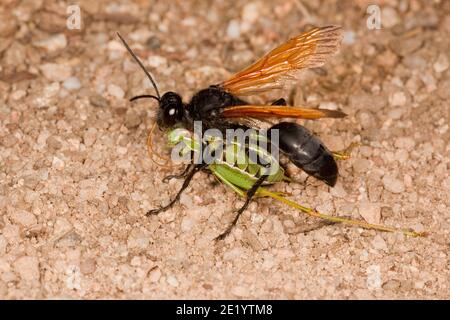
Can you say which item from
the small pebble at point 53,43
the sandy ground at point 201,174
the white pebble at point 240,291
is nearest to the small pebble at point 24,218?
the sandy ground at point 201,174

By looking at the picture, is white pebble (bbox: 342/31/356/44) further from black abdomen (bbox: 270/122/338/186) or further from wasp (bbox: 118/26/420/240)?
black abdomen (bbox: 270/122/338/186)

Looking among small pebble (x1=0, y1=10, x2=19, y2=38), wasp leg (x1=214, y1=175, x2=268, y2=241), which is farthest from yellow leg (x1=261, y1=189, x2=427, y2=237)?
small pebble (x1=0, y1=10, x2=19, y2=38)

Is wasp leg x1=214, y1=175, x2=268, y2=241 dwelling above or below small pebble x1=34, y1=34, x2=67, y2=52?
below

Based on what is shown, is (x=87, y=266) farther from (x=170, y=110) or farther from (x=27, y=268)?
(x=170, y=110)

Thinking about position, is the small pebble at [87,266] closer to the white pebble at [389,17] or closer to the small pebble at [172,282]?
the small pebble at [172,282]

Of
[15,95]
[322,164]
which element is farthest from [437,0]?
[15,95]

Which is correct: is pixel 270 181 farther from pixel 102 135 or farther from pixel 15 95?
pixel 15 95
